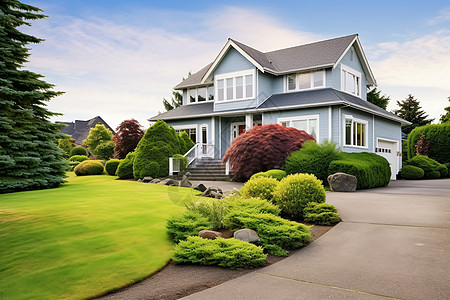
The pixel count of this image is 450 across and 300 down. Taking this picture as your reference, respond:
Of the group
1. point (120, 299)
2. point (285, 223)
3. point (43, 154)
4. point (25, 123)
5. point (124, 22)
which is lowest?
point (120, 299)

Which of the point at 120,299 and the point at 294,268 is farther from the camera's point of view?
→ the point at 294,268

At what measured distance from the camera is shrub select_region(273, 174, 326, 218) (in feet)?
28.6

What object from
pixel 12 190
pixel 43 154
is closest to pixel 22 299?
pixel 12 190

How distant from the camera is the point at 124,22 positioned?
1362cm

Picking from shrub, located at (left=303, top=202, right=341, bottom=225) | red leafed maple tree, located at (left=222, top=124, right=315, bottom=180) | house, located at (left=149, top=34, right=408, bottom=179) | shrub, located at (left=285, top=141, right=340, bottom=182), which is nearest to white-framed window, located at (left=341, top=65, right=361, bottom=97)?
house, located at (left=149, top=34, right=408, bottom=179)

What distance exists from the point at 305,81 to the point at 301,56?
2.31 m

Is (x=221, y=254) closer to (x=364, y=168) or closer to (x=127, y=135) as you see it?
(x=364, y=168)

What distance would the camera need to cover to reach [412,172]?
83.0 feet

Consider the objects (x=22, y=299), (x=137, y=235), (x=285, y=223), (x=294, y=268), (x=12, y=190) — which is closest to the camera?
A: (x=22, y=299)

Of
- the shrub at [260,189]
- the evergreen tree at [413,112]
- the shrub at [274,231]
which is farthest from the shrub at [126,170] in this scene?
the evergreen tree at [413,112]

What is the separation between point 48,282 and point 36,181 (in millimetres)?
10401

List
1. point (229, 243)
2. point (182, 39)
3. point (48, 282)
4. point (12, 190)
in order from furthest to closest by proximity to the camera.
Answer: point (182, 39) < point (12, 190) < point (229, 243) < point (48, 282)

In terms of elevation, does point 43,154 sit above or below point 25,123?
below

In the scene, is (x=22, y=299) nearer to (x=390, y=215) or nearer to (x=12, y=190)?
(x=390, y=215)
